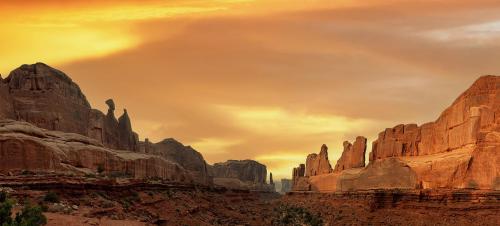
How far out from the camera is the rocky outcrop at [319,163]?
446 feet

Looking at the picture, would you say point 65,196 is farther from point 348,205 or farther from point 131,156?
point 348,205

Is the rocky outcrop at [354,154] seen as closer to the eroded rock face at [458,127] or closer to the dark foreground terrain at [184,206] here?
the dark foreground terrain at [184,206]

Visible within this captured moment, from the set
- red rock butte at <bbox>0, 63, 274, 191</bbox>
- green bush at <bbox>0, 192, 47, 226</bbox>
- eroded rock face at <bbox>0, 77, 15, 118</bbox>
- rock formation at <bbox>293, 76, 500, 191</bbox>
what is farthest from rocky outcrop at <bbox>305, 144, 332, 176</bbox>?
green bush at <bbox>0, 192, 47, 226</bbox>

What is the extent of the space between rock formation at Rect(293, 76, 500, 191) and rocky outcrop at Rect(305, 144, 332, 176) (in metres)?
30.3

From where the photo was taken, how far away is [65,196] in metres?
38.6

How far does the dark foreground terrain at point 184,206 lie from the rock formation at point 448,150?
301 cm

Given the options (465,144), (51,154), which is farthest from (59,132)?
(465,144)

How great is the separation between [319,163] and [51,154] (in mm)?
99887

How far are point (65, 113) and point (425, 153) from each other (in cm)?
4910

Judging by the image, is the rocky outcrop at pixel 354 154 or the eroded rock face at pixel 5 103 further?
the rocky outcrop at pixel 354 154

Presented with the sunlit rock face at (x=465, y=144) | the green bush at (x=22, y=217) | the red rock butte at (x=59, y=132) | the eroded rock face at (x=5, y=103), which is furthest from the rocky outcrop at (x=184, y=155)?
the green bush at (x=22, y=217)

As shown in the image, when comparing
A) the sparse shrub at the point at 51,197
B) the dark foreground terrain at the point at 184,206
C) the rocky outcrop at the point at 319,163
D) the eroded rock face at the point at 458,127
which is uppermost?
the eroded rock face at the point at 458,127

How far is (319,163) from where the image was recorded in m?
141

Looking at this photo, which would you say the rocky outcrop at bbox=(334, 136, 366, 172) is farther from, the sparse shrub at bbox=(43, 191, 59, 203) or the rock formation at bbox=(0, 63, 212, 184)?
the sparse shrub at bbox=(43, 191, 59, 203)
